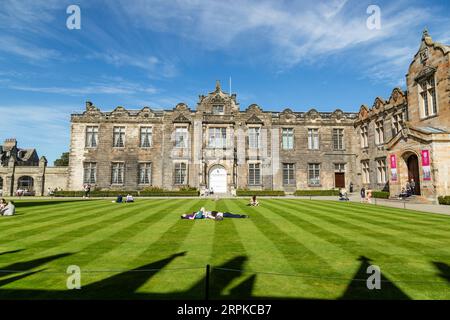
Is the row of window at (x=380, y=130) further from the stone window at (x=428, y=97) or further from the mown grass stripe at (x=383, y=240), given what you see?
the mown grass stripe at (x=383, y=240)

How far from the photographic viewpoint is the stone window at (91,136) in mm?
40938

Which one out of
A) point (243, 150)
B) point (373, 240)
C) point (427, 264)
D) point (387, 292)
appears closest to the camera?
point (387, 292)

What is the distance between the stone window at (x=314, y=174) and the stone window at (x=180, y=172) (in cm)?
1841

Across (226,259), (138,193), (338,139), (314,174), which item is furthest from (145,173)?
(226,259)

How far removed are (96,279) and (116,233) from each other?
4.82 m

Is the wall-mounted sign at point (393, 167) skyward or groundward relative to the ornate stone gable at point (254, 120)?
groundward

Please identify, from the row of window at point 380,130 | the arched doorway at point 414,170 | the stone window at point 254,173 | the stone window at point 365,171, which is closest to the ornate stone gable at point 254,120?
the stone window at point 254,173

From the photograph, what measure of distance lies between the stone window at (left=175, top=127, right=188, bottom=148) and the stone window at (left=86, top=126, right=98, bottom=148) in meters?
12.0

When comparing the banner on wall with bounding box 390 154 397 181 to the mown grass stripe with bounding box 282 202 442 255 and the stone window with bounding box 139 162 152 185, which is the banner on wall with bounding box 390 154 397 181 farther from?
the stone window with bounding box 139 162 152 185

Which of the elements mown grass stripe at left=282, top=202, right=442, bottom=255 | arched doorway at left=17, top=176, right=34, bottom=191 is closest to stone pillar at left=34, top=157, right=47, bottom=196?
arched doorway at left=17, top=176, right=34, bottom=191

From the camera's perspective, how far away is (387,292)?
530 centimetres
